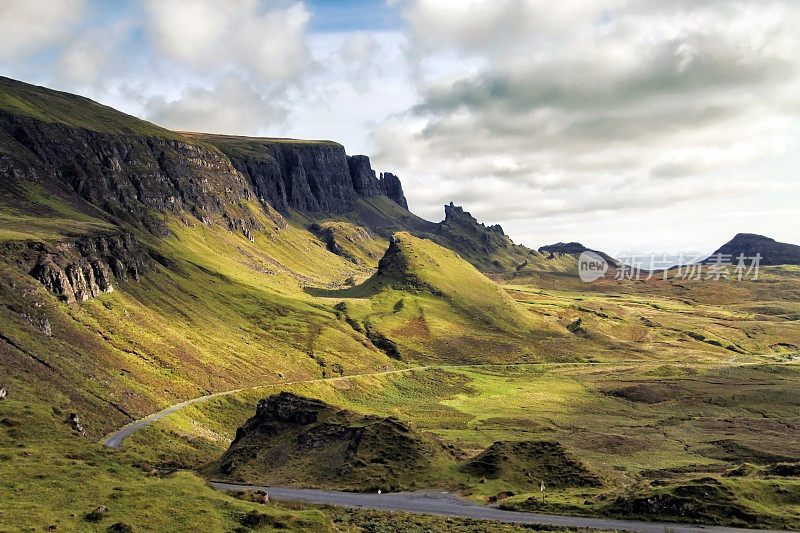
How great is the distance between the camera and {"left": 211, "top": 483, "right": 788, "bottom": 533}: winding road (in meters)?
62.2

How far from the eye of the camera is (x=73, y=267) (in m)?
164

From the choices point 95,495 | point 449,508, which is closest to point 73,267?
point 95,495

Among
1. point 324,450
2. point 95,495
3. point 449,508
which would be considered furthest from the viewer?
point 324,450

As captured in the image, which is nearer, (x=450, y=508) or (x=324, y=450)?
(x=450, y=508)

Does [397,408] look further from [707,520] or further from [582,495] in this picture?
[707,520]

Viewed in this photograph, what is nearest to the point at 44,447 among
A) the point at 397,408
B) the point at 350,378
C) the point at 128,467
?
the point at 128,467

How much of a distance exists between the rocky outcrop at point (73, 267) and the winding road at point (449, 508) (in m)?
97.9

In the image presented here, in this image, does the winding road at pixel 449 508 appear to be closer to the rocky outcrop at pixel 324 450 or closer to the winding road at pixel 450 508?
the winding road at pixel 450 508

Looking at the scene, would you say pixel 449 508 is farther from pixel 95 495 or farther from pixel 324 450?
pixel 95 495

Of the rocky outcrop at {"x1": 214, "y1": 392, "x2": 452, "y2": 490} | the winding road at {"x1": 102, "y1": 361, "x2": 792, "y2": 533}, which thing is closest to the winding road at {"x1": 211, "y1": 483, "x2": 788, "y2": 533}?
the winding road at {"x1": 102, "y1": 361, "x2": 792, "y2": 533}

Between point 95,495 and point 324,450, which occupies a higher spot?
point 95,495

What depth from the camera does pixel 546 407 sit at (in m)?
177

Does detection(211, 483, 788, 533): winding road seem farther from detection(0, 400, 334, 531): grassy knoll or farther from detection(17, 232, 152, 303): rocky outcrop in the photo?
detection(17, 232, 152, 303): rocky outcrop

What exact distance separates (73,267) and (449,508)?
140520mm
